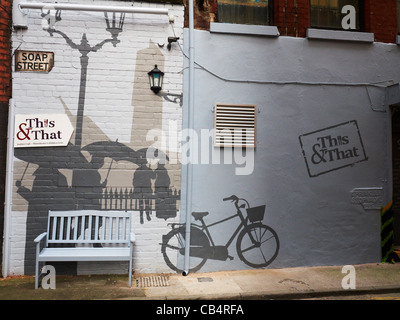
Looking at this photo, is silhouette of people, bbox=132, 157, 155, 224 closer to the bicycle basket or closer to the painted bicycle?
the painted bicycle

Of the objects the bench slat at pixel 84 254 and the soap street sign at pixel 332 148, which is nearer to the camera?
the bench slat at pixel 84 254

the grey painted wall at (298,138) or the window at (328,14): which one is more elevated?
the window at (328,14)

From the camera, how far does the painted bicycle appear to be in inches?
236

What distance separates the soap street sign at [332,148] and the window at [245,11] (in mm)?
2424

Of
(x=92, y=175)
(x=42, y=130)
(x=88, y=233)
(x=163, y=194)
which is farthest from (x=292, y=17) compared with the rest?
(x=88, y=233)

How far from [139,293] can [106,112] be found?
2.99 meters

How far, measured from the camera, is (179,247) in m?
6.00

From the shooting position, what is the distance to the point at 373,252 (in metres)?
A: 6.64

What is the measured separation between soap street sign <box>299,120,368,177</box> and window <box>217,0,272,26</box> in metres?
2.42

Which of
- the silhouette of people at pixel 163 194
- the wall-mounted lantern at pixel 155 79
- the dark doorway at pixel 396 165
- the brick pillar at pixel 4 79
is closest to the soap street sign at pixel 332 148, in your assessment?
the dark doorway at pixel 396 165

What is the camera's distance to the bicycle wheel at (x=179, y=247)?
19.6 ft

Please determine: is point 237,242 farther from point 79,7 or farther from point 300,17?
point 79,7

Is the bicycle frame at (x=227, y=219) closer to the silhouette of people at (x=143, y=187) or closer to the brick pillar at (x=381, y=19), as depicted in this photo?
the silhouette of people at (x=143, y=187)

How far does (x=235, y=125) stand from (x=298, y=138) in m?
1.25
